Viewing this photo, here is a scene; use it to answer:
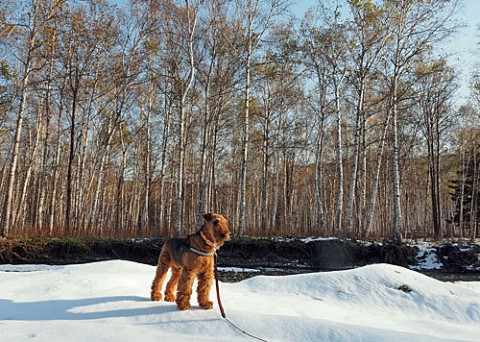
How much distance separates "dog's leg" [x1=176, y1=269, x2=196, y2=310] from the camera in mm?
3658

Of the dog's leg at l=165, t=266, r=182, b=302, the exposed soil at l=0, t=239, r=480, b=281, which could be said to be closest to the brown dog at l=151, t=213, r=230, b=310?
the dog's leg at l=165, t=266, r=182, b=302

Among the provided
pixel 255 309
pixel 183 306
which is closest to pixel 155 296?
pixel 183 306

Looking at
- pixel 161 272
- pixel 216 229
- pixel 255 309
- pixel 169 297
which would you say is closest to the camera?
pixel 216 229

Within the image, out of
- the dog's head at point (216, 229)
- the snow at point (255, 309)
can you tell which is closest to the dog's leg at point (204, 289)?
the snow at point (255, 309)

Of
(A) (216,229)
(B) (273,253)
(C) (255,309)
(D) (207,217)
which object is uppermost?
(D) (207,217)

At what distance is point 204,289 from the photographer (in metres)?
3.81

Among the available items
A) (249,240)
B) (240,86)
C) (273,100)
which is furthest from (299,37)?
(249,240)

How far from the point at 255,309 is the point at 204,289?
70 cm

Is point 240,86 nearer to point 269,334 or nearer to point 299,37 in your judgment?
point 299,37

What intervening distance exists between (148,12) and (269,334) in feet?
58.8

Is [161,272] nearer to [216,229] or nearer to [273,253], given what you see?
[216,229]

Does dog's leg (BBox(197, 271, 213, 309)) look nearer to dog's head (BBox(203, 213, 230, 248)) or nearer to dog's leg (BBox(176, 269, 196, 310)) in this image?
dog's leg (BBox(176, 269, 196, 310))

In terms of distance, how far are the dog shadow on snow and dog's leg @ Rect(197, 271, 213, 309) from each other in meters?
0.13

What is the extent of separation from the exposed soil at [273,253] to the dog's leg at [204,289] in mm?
8659
